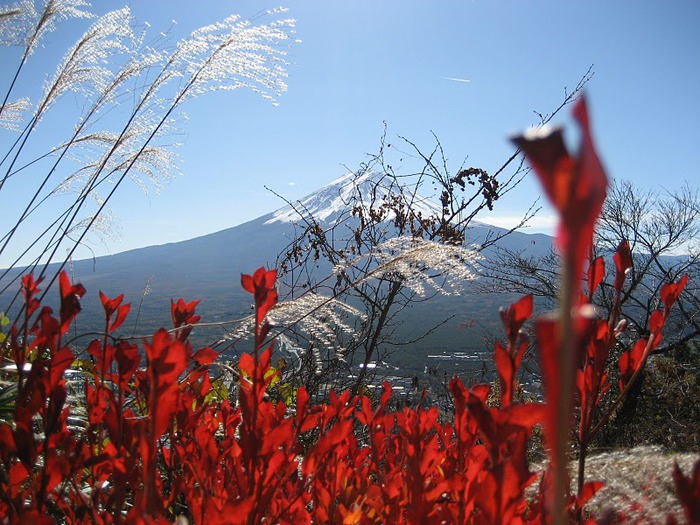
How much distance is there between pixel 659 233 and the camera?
11898mm

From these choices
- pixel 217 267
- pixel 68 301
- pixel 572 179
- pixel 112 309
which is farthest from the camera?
pixel 217 267

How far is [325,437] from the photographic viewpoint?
90 centimetres

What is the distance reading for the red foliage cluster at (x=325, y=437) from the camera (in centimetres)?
23

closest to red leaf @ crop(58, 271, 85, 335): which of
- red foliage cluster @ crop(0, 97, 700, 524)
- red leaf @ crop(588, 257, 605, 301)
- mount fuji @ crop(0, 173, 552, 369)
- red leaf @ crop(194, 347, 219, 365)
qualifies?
red foliage cluster @ crop(0, 97, 700, 524)

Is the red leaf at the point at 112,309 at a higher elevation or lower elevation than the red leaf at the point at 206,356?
higher

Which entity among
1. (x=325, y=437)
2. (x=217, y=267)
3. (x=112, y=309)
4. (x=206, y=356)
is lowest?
(x=325, y=437)

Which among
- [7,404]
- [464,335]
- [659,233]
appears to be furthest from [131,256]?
[7,404]

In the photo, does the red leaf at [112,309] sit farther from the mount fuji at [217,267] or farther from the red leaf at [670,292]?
the mount fuji at [217,267]

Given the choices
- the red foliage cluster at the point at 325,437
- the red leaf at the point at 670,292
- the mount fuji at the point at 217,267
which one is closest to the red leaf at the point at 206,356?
the red foliage cluster at the point at 325,437

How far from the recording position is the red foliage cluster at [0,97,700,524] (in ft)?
0.74

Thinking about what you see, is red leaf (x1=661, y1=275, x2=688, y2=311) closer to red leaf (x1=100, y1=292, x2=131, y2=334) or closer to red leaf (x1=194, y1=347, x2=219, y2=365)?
→ red leaf (x1=194, y1=347, x2=219, y2=365)

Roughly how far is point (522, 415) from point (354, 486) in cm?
60

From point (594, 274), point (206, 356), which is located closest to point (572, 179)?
point (594, 274)

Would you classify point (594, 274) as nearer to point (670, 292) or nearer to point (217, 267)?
point (670, 292)
